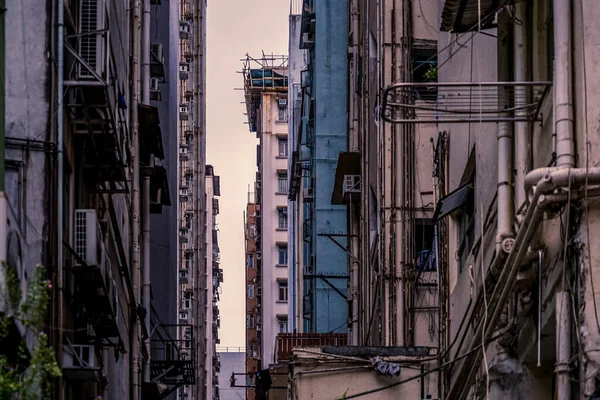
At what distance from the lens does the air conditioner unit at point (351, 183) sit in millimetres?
40188

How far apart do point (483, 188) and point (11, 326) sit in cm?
730

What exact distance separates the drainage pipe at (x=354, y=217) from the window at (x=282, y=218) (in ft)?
191

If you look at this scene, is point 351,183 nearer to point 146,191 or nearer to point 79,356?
point 146,191

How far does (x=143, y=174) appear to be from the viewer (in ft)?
111

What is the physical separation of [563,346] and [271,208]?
90.4m

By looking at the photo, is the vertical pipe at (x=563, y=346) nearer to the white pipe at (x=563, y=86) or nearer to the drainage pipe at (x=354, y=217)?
the white pipe at (x=563, y=86)

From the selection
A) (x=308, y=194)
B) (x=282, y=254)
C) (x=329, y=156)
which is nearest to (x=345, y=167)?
(x=329, y=156)

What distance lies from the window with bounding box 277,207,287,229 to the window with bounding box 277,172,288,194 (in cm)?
150

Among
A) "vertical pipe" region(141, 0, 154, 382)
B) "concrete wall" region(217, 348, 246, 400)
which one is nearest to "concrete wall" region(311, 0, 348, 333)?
"vertical pipe" region(141, 0, 154, 382)

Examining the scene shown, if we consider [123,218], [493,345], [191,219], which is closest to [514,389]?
[493,345]

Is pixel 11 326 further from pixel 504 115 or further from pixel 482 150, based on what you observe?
pixel 482 150

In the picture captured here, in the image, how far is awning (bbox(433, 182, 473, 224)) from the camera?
20.3 meters

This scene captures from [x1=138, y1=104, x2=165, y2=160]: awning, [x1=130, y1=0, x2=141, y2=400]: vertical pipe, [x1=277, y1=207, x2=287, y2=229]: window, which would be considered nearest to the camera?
[x1=130, y1=0, x2=141, y2=400]: vertical pipe

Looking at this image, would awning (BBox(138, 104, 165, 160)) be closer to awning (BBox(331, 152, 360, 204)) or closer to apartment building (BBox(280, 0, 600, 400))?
apartment building (BBox(280, 0, 600, 400))
